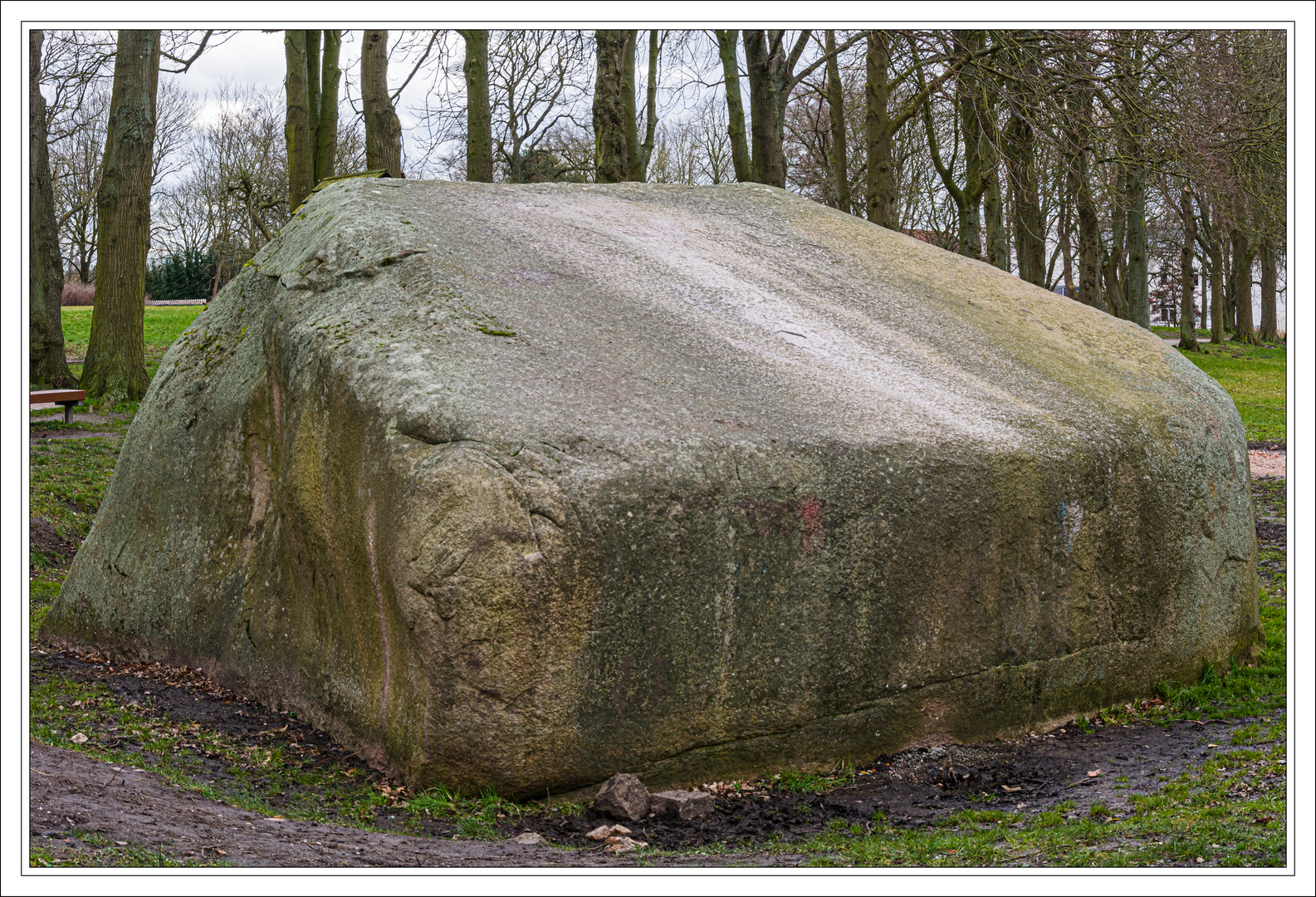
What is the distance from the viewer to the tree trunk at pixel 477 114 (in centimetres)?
1252

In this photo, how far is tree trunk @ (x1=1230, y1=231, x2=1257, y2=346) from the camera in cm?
2895

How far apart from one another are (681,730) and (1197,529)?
3.13m

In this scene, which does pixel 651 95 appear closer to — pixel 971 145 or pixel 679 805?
pixel 971 145

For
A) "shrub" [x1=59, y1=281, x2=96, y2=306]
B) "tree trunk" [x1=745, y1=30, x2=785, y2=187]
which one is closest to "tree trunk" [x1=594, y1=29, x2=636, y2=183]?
"tree trunk" [x1=745, y1=30, x2=785, y2=187]

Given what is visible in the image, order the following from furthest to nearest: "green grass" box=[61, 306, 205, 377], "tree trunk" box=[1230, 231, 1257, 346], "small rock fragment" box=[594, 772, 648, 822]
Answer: "tree trunk" box=[1230, 231, 1257, 346] → "green grass" box=[61, 306, 205, 377] → "small rock fragment" box=[594, 772, 648, 822]

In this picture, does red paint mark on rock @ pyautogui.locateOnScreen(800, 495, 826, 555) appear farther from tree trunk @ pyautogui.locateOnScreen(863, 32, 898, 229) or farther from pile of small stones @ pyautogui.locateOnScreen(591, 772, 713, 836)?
tree trunk @ pyautogui.locateOnScreen(863, 32, 898, 229)

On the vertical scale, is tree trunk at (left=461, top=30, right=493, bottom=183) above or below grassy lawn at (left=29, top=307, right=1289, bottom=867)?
above

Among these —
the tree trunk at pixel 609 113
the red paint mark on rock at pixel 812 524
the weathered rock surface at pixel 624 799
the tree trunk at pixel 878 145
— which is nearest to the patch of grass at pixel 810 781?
the weathered rock surface at pixel 624 799

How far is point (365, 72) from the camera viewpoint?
13.0 metres

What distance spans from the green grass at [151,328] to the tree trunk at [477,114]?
6256 millimetres

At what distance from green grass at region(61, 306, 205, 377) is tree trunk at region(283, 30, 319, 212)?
13.8ft

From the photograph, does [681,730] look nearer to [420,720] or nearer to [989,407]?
[420,720]

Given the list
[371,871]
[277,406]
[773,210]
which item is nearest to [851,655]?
[371,871]

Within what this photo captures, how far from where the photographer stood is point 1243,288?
96.4 ft
